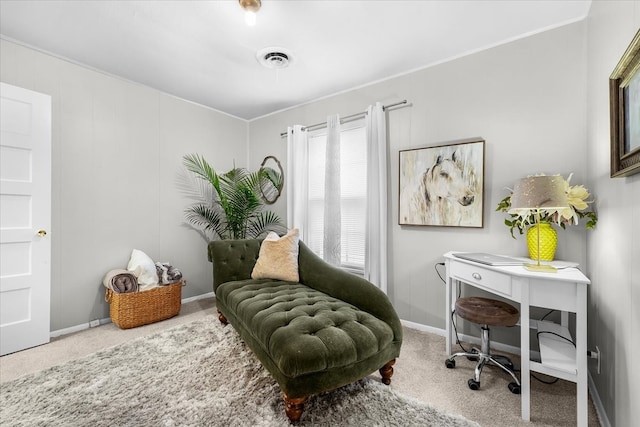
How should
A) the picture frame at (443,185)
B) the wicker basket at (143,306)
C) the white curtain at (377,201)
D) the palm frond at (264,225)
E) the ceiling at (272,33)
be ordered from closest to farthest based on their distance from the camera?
1. the ceiling at (272,33)
2. the picture frame at (443,185)
3. the wicker basket at (143,306)
4. the white curtain at (377,201)
5. the palm frond at (264,225)

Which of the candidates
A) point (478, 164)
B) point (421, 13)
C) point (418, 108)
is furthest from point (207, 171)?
point (478, 164)

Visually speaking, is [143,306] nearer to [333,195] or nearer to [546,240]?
[333,195]

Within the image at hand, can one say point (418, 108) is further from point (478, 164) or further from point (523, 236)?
point (523, 236)

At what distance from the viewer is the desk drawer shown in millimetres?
1669

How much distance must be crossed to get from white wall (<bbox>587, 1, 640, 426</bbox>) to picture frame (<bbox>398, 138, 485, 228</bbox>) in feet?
2.25

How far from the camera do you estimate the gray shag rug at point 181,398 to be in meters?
1.44

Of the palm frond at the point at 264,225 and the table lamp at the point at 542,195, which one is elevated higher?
the table lamp at the point at 542,195

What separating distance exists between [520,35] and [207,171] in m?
3.22

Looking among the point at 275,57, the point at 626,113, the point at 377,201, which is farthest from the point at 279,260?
the point at 626,113

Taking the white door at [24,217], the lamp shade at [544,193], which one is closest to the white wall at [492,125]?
the lamp shade at [544,193]

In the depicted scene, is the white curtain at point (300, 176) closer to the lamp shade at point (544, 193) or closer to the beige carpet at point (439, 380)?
the beige carpet at point (439, 380)

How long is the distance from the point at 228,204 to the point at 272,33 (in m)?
1.89

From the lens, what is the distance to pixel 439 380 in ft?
6.01

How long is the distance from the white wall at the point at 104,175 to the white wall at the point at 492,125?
2.31 meters
